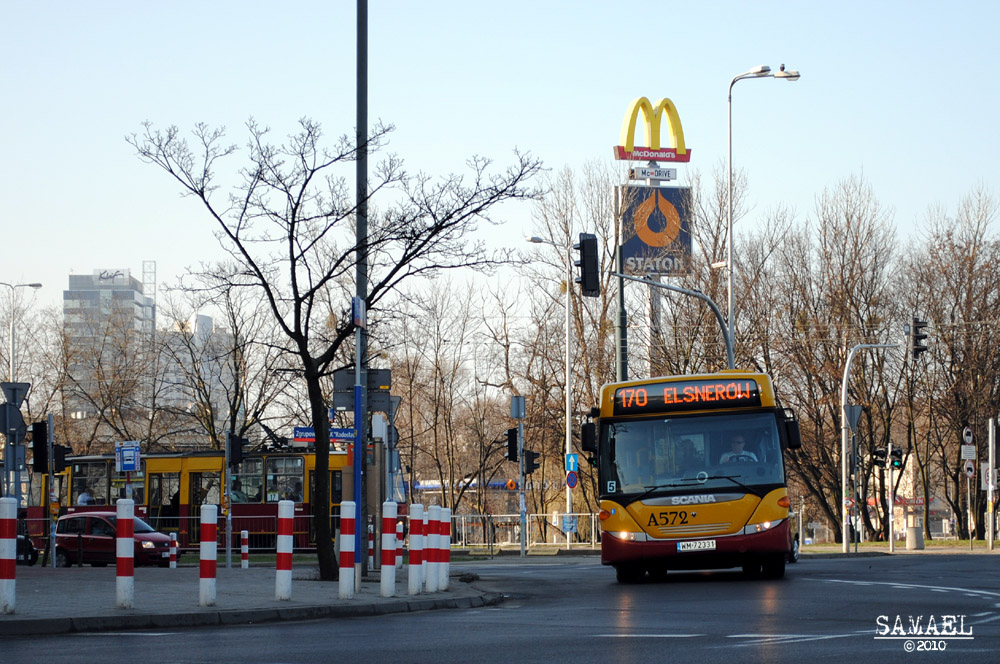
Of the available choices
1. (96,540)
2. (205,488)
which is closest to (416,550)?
(96,540)

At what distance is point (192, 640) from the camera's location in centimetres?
A: 1081

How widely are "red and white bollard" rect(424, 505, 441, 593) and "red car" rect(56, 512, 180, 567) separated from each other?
723 inches

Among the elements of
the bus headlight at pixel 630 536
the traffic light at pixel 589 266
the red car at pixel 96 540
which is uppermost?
the traffic light at pixel 589 266

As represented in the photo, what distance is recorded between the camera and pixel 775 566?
2036cm

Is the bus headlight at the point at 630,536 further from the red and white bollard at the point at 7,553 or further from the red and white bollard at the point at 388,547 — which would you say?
the red and white bollard at the point at 7,553

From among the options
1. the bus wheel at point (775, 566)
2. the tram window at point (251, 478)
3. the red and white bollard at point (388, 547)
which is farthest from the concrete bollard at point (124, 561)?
the tram window at point (251, 478)

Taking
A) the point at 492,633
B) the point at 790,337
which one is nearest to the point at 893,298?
the point at 790,337

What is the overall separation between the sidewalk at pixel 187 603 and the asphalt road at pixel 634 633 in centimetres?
53

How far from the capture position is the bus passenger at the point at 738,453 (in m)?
19.9

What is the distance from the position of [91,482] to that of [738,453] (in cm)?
2837

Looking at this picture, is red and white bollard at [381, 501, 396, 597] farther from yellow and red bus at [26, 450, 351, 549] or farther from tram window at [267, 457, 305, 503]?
tram window at [267, 457, 305, 503]

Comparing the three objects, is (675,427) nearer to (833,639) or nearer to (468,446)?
(833,639)

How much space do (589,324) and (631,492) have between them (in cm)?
3240

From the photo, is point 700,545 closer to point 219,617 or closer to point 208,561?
point 208,561
